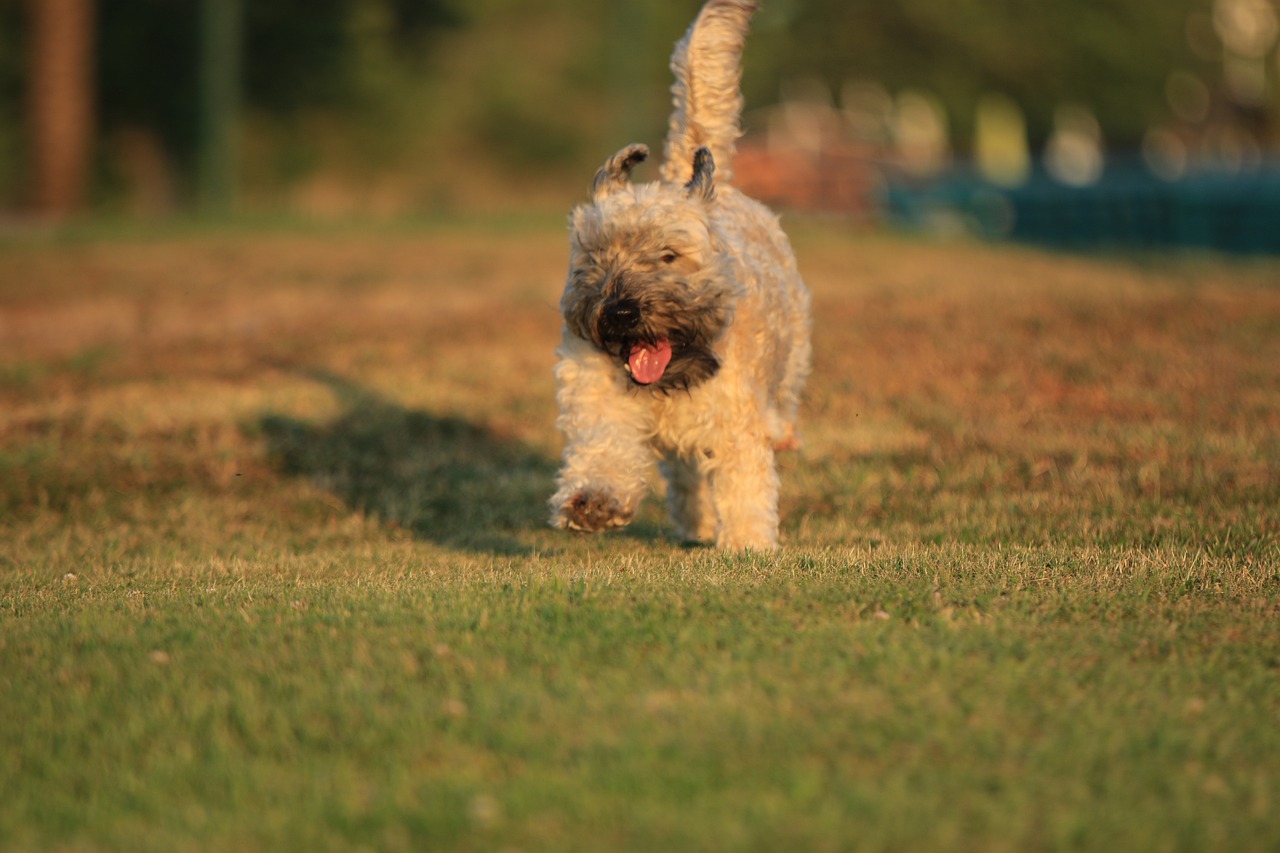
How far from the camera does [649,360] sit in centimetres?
661

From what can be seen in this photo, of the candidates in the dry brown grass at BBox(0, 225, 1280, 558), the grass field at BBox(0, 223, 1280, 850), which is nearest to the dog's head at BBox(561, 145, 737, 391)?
the grass field at BBox(0, 223, 1280, 850)

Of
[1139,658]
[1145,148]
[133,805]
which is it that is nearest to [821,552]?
[1139,658]

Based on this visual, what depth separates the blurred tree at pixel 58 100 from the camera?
1126 inches

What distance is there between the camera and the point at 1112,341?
13.9m

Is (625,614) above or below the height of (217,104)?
below

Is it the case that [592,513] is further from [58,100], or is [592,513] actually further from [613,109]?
[613,109]

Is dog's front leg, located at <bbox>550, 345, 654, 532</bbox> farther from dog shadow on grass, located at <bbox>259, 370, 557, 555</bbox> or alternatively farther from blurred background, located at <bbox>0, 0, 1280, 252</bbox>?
blurred background, located at <bbox>0, 0, 1280, 252</bbox>

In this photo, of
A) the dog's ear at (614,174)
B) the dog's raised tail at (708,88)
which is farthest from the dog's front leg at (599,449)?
the dog's raised tail at (708,88)

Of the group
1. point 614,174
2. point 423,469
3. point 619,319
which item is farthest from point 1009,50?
point 619,319

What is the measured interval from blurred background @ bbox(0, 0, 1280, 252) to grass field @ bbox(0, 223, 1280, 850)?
54.9 ft

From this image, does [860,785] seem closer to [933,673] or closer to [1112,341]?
[933,673]

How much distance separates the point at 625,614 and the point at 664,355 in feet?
5.09

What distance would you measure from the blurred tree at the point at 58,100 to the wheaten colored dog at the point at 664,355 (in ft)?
80.2

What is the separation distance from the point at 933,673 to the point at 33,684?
275cm
